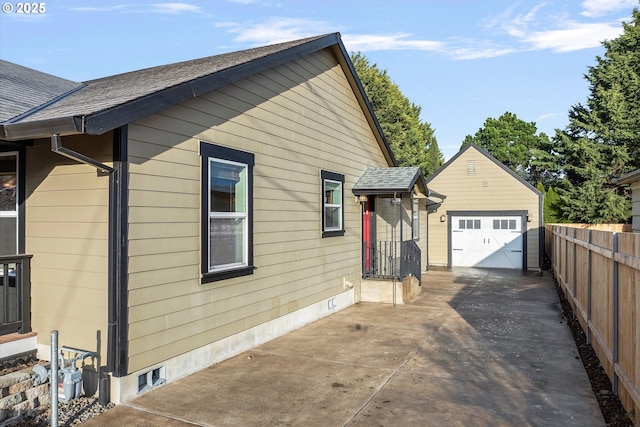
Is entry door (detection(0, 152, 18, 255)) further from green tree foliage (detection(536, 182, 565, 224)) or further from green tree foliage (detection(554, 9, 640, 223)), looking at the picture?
green tree foliage (detection(536, 182, 565, 224))

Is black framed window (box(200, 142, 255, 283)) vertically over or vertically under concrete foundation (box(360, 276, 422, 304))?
over

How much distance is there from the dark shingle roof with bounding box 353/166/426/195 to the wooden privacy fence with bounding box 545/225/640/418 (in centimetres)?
379

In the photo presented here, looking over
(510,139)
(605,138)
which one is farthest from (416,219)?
(510,139)

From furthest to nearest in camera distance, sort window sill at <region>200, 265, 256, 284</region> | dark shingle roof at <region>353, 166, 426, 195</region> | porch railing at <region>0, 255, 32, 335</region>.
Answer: dark shingle roof at <region>353, 166, 426, 195</region>
window sill at <region>200, 265, 256, 284</region>
porch railing at <region>0, 255, 32, 335</region>

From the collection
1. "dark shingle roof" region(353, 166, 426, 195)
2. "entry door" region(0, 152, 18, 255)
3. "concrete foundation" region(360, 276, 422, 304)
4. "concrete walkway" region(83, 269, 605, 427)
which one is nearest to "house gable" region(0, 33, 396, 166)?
"entry door" region(0, 152, 18, 255)

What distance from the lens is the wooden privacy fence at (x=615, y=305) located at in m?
3.67

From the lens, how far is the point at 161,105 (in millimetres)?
4551

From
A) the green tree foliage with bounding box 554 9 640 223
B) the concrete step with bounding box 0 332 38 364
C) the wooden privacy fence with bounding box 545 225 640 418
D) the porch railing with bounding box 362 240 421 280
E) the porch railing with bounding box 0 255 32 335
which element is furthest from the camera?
the green tree foliage with bounding box 554 9 640 223

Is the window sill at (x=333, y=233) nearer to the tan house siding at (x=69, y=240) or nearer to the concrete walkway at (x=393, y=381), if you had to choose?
the concrete walkway at (x=393, y=381)

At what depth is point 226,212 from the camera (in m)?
5.90

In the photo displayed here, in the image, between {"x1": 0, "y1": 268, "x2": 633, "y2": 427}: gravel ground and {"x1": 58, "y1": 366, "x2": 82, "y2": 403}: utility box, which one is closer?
{"x1": 0, "y1": 268, "x2": 633, "y2": 427}: gravel ground

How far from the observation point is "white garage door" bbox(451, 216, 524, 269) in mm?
17344

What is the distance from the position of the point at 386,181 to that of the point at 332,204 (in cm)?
163

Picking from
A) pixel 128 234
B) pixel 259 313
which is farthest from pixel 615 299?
pixel 128 234
